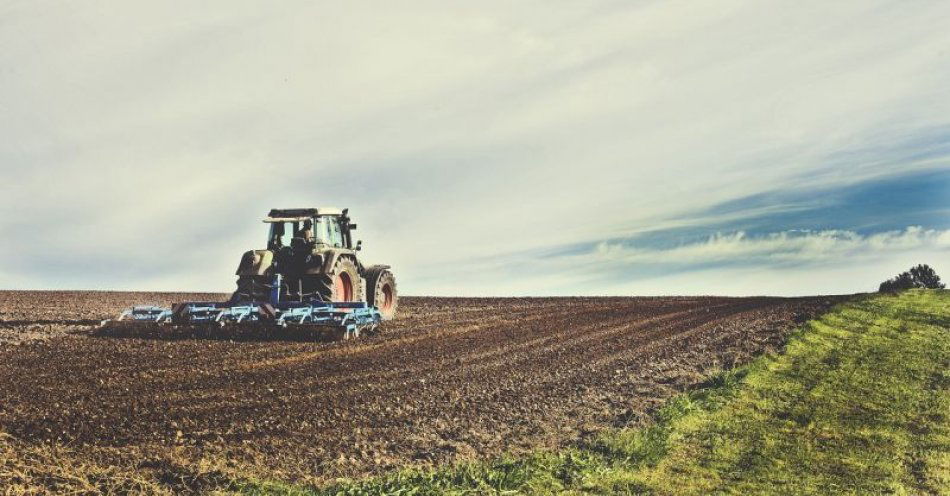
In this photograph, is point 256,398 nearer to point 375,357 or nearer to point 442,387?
point 442,387

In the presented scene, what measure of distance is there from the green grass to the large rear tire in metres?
9.87

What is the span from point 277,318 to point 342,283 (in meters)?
2.65

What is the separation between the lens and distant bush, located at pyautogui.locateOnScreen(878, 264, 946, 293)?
31.7m

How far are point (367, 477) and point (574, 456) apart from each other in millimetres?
2239

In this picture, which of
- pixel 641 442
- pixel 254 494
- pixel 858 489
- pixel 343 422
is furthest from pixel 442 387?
pixel 858 489

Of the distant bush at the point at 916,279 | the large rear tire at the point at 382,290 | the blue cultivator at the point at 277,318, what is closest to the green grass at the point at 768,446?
the blue cultivator at the point at 277,318

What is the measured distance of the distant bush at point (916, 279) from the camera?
31703mm

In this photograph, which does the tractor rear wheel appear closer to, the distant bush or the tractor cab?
the tractor cab

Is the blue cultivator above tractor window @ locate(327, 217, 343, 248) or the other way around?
the other way around

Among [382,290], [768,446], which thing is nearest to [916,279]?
[382,290]

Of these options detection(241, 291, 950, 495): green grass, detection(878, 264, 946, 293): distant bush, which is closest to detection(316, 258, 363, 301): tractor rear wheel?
detection(241, 291, 950, 495): green grass

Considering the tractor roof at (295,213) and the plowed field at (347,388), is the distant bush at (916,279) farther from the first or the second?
the tractor roof at (295,213)

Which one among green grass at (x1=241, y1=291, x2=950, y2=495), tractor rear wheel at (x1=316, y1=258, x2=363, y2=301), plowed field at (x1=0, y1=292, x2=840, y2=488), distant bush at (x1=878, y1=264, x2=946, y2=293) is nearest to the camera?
green grass at (x1=241, y1=291, x2=950, y2=495)

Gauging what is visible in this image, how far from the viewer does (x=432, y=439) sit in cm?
886
